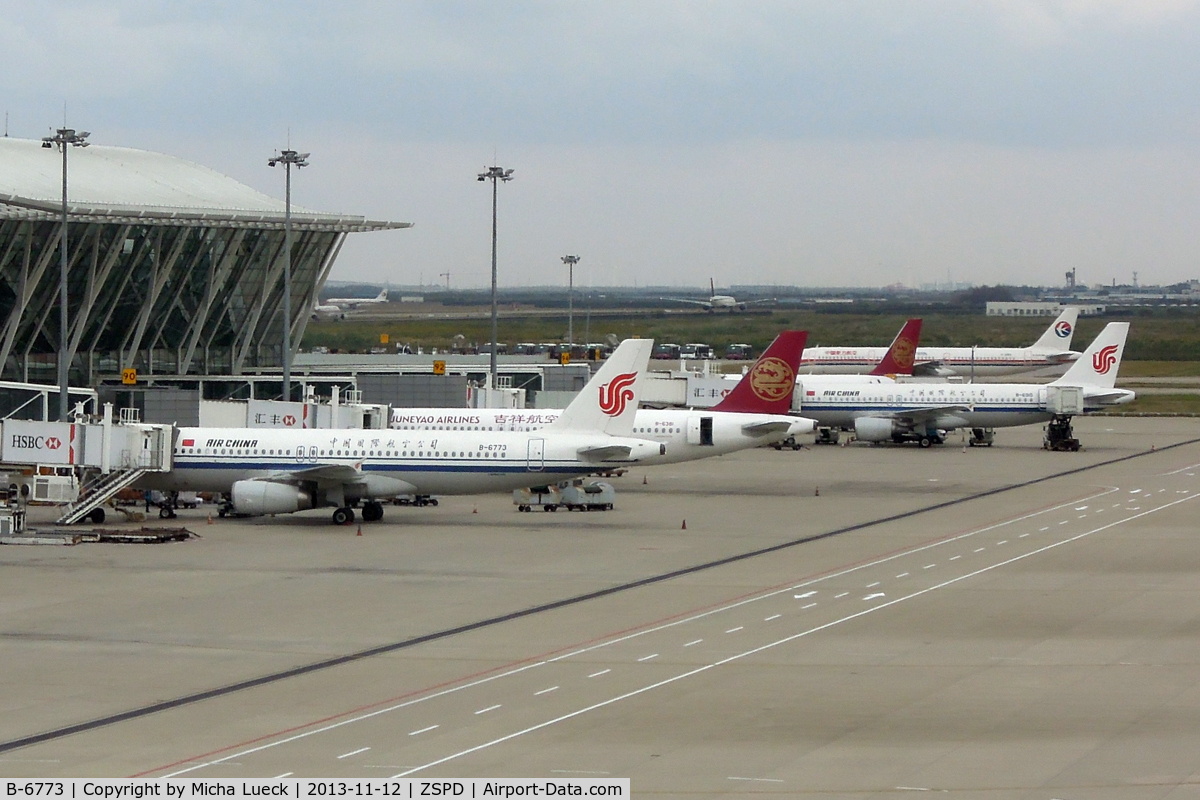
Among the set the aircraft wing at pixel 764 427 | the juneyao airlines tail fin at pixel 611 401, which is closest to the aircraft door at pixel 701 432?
the aircraft wing at pixel 764 427

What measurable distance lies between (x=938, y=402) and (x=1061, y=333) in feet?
172

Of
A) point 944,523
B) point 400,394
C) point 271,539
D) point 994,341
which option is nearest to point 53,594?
point 271,539

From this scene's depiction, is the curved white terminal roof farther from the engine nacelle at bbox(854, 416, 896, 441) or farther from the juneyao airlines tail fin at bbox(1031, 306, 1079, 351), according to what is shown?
the juneyao airlines tail fin at bbox(1031, 306, 1079, 351)

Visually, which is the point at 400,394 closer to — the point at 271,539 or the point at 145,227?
the point at 145,227

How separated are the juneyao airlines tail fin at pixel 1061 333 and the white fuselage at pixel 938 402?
157 feet

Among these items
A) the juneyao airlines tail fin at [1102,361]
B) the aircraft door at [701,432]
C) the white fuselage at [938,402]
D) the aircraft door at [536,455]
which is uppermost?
the juneyao airlines tail fin at [1102,361]

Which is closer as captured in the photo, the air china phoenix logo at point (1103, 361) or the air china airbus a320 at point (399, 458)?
the air china airbus a320 at point (399, 458)

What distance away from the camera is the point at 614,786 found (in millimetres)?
19891

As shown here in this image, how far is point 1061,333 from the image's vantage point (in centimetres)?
13700

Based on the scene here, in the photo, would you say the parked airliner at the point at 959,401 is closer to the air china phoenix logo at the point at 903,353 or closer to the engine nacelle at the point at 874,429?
the engine nacelle at the point at 874,429

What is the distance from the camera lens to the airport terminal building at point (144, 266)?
81.8 meters

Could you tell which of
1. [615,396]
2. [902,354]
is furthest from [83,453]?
[902,354]

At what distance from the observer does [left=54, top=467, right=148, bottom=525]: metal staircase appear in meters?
49.7

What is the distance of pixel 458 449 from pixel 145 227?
41.6 meters
